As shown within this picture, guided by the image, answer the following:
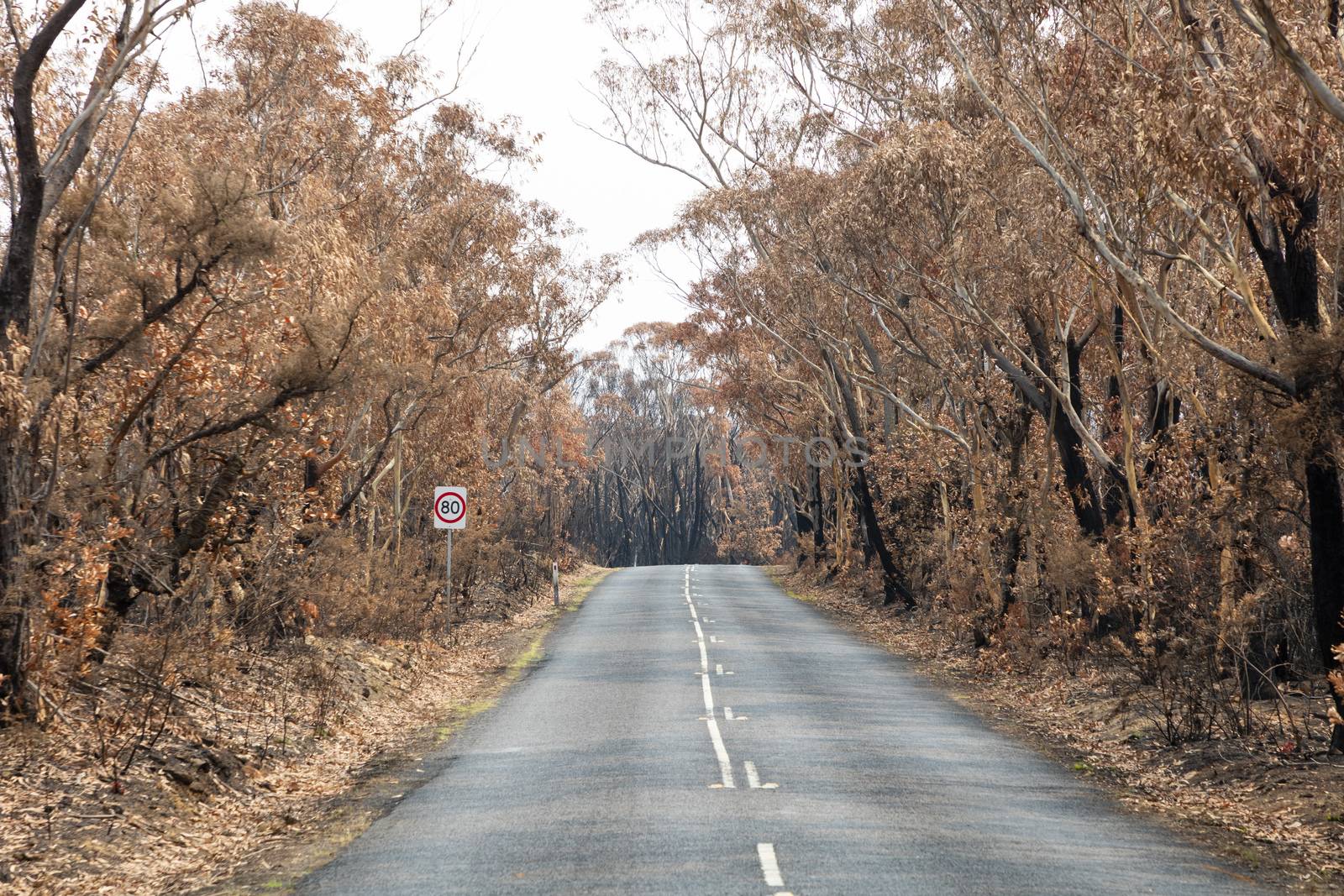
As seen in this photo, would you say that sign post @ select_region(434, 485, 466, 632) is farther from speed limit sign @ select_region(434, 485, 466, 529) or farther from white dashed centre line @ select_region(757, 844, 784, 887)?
white dashed centre line @ select_region(757, 844, 784, 887)

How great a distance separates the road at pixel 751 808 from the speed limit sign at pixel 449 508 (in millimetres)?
6108

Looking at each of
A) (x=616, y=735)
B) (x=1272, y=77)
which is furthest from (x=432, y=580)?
(x=1272, y=77)

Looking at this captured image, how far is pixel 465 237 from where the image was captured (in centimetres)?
2939

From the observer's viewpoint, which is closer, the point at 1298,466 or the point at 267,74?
the point at 1298,466

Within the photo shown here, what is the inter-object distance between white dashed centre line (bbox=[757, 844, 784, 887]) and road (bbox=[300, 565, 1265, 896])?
2 cm

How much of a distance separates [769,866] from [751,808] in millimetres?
2150

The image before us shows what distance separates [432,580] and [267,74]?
1072 centimetres

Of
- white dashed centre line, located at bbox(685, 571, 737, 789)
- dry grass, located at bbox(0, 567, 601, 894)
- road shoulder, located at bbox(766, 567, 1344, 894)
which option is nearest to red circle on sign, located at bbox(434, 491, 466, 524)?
white dashed centre line, located at bbox(685, 571, 737, 789)

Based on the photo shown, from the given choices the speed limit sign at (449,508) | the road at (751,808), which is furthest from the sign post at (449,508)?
the road at (751,808)

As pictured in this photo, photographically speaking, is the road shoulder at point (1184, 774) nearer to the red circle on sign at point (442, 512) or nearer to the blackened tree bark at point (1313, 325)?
the blackened tree bark at point (1313, 325)

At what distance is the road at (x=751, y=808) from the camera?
862cm

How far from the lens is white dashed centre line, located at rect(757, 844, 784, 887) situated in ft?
27.4

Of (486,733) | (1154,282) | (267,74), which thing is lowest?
(486,733)

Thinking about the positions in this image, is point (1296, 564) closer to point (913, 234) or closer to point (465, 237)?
point (913, 234)
